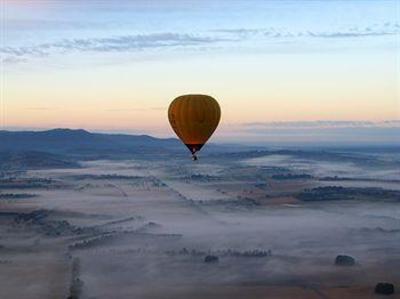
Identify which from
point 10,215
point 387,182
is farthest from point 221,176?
point 10,215

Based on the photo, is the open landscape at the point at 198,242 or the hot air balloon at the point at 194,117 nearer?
the hot air balloon at the point at 194,117

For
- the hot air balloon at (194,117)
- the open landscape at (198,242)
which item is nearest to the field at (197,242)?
the open landscape at (198,242)

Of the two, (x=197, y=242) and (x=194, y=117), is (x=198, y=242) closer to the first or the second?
(x=197, y=242)

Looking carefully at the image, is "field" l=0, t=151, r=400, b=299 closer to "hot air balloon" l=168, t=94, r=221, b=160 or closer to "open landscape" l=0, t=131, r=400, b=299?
"open landscape" l=0, t=131, r=400, b=299

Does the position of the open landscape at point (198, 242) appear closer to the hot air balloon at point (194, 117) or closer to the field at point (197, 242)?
the field at point (197, 242)

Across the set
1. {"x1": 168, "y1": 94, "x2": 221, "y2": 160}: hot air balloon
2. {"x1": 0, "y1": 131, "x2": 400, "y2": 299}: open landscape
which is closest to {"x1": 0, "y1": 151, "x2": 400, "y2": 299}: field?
{"x1": 0, "y1": 131, "x2": 400, "y2": 299}: open landscape

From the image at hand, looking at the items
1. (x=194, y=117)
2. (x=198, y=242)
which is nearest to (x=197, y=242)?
(x=198, y=242)
